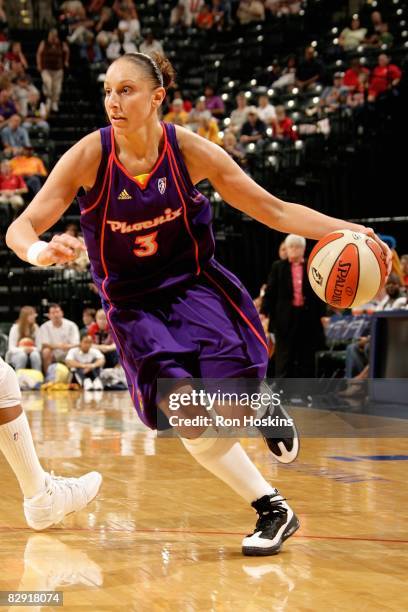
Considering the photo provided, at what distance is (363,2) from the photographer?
18984 millimetres

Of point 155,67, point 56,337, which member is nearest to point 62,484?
point 155,67

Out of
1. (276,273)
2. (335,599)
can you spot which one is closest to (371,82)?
(276,273)

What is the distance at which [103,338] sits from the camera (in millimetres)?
13633

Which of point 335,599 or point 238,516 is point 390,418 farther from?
point 335,599

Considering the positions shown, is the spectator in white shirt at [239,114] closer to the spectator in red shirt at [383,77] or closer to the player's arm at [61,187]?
the spectator in red shirt at [383,77]

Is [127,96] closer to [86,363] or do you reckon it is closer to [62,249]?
[62,249]

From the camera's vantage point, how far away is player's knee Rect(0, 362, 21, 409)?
3.92 metres

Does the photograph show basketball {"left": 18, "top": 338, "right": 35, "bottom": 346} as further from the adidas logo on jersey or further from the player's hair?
the adidas logo on jersey

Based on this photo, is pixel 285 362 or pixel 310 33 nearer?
pixel 285 362

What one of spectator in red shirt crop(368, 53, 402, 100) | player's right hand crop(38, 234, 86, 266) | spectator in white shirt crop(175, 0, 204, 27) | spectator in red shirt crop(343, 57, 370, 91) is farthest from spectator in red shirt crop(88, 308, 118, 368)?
player's right hand crop(38, 234, 86, 266)

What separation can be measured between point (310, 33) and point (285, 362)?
1101cm

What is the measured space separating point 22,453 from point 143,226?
1076 millimetres

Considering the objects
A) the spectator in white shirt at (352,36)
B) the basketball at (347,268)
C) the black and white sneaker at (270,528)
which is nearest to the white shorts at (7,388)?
the black and white sneaker at (270,528)

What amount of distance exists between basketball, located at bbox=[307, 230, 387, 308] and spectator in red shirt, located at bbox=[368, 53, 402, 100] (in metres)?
11.3
